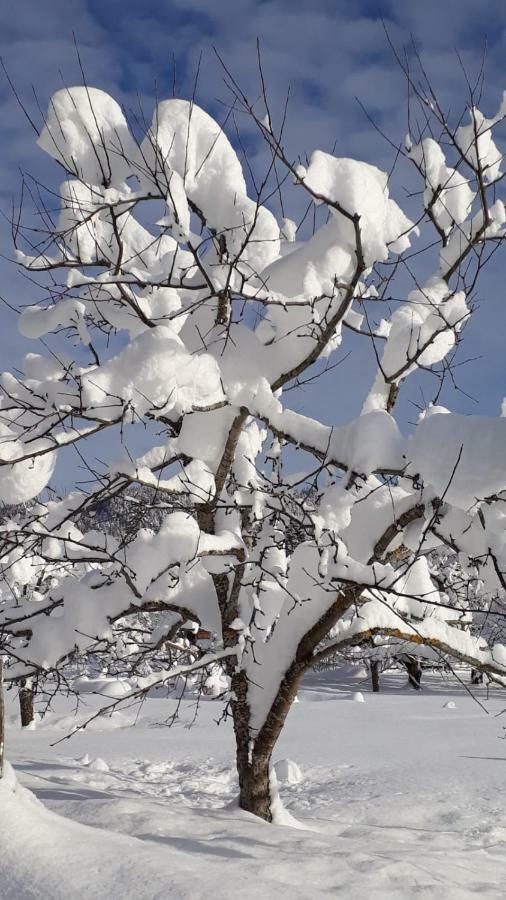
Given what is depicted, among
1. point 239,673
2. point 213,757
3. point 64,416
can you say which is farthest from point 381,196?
point 213,757

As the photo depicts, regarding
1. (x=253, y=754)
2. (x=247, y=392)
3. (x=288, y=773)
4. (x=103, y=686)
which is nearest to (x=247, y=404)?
(x=247, y=392)

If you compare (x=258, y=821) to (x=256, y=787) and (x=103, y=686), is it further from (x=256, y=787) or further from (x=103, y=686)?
(x=103, y=686)

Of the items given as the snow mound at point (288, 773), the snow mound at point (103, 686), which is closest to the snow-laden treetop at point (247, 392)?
the snow mound at point (288, 773)

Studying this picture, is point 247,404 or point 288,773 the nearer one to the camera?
point 247,404

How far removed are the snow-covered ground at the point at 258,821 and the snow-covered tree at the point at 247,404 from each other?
997 mm

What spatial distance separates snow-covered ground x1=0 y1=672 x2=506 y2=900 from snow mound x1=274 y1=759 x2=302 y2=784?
97 mm

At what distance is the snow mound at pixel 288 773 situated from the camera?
8.45m

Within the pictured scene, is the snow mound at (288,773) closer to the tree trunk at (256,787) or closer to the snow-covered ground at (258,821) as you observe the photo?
the snow-covered ground at (258,821)

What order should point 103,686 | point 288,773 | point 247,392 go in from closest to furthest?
point 247,392, point 288,773, point 103,686

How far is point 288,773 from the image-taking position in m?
8.55

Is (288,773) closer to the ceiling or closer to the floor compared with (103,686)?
closer to the floor

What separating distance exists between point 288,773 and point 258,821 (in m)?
4.28

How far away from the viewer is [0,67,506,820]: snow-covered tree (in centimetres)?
381

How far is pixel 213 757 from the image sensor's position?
10234 mm
